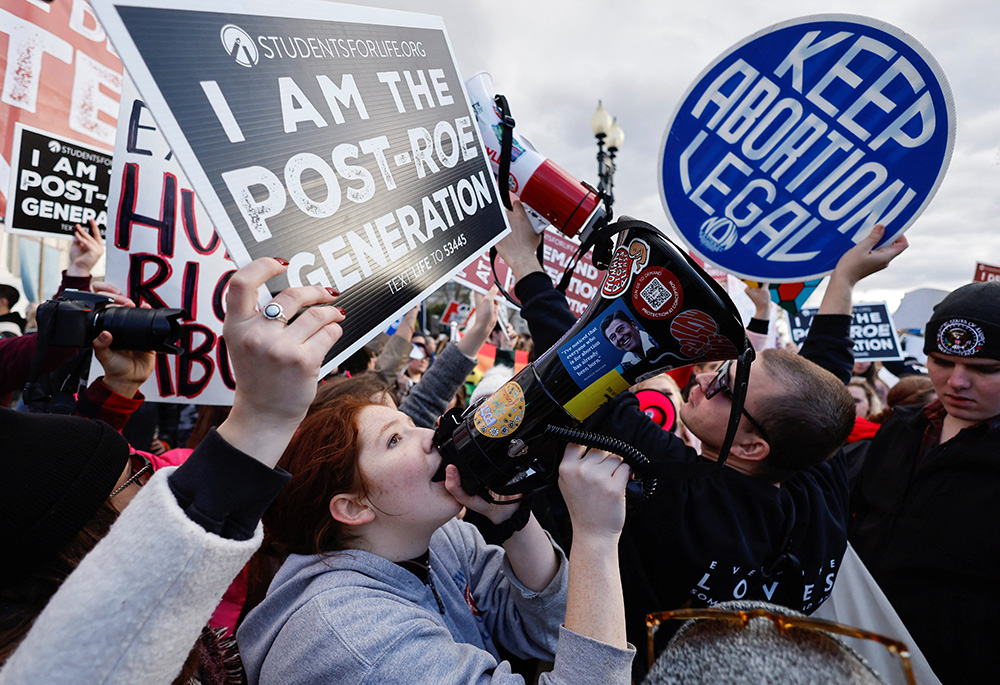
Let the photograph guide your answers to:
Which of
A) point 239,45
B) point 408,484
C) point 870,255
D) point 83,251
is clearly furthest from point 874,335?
point 83,251

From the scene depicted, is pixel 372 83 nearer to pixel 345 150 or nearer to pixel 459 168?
pixel 345 150

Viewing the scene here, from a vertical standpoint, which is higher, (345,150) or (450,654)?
(345,150)

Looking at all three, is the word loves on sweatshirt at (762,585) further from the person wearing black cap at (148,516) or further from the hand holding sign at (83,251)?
the hand holding sign at (83,251)

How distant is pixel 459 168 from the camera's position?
1.43 meters

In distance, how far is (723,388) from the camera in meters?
1.66

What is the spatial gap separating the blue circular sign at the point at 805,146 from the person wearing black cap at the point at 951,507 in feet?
1.98

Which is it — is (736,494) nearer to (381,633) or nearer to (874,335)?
Result: (381,633)

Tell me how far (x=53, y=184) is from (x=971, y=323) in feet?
12.1

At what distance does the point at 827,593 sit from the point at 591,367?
1.21 meters

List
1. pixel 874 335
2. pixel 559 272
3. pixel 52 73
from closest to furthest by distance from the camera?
pixel 52 73 < pixel 559 272 < pixel 874 335

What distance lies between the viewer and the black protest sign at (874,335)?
238 inches

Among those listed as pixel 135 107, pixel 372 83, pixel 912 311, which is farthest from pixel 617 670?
pixel 912 311

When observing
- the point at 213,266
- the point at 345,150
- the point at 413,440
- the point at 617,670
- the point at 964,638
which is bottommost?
the point at 964,638

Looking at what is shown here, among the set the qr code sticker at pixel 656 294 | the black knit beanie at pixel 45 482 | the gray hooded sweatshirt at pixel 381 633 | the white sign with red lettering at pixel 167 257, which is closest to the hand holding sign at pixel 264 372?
the black knit beanie at pixel 45 482
